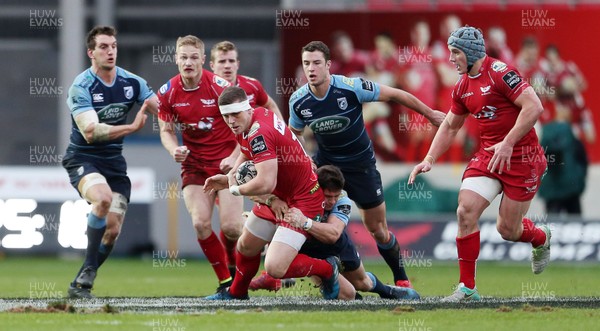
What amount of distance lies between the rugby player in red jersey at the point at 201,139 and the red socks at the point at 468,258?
91.3 inches

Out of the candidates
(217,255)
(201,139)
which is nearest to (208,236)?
(217,255)

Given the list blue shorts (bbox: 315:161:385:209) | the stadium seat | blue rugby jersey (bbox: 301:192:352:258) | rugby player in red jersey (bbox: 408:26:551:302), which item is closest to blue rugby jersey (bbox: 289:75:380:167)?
blue shorts (bbox: 315:161:385:209)

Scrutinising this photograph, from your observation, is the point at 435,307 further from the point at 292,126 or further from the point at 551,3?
the point at 551,3

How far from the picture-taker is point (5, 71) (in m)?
30.8

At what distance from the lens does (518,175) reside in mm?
11242

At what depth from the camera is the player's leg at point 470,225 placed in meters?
11.1

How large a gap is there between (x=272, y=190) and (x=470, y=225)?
74.0 inches

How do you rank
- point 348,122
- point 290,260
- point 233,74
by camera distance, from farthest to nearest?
point 233,74 < point 348,122 < point 290,260

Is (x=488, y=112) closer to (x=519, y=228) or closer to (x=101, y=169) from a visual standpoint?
(x=519, y=228)

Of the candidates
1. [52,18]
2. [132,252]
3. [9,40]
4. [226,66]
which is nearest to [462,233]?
[226,66]

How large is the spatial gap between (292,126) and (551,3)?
973 cm

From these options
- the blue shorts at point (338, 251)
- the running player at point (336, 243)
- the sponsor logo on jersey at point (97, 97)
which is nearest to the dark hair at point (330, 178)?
the running player at point (336, 243)

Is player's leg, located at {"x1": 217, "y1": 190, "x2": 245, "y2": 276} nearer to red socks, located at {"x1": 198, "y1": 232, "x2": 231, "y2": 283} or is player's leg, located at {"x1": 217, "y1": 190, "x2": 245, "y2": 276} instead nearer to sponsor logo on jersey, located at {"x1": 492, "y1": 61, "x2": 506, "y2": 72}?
red socks, located at {"x1": 198, "y1": 232, "x2": 231, "y2": 283}

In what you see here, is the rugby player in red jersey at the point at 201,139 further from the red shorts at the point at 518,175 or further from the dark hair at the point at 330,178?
the red shorts at the point at 518,175
